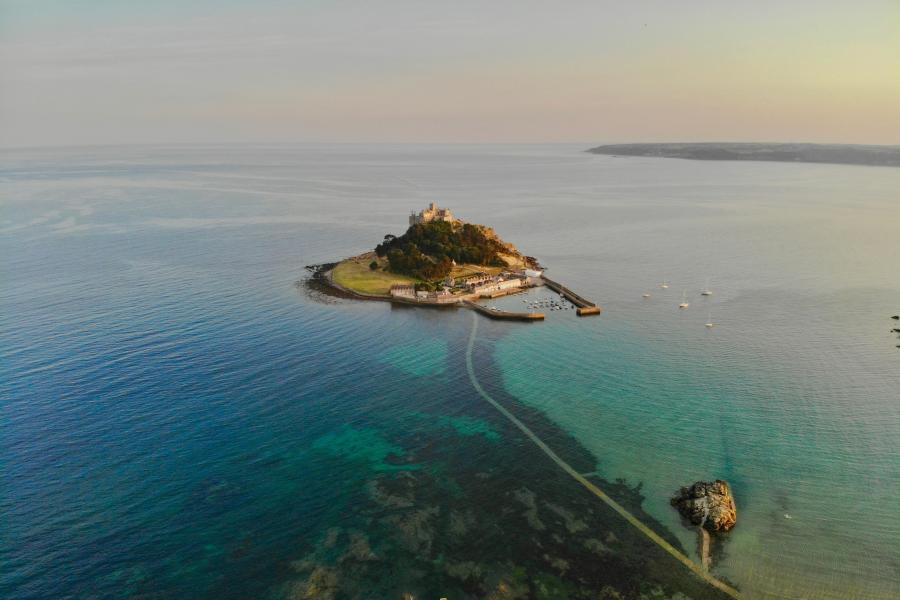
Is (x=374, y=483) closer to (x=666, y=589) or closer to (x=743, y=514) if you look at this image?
(x=666, y=589)

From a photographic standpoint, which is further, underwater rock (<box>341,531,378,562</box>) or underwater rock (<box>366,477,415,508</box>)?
underwater rock (<box>366,477,415,508</box>)

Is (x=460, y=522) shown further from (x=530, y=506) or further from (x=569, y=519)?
(x=569, y=519)

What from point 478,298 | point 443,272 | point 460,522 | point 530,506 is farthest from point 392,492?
point 443,272

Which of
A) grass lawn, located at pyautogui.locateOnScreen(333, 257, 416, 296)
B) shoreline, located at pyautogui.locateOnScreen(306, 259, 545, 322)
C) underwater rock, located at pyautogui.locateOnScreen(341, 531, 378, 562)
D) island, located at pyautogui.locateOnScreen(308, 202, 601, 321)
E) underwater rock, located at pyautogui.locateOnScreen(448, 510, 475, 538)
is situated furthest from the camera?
grass lawn, located at pyautogui.locateOnScreen(333, 257, 416, 296)

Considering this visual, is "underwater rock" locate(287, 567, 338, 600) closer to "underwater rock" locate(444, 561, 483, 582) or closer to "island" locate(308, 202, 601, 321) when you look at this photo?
"underwater rock" locate(444, 561, 483, 582)

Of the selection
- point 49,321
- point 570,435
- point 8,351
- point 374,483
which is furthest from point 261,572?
point 49,321

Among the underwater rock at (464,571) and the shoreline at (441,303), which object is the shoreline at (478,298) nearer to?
the shoreline at (441,303)

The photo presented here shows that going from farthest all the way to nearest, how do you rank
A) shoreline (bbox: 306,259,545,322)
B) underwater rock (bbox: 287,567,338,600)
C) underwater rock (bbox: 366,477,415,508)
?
shoreline (bbox: 306,259,545,322) → underwater rock (bbox: 366,477,415,508) → underwater rock (bbox: 287,567,338,600)

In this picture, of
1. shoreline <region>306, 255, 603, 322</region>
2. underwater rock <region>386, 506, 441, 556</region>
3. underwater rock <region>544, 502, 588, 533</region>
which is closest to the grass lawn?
shoreline <region>306, 255, 603, 322</region>
